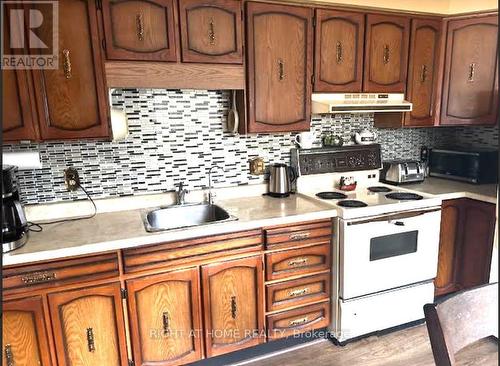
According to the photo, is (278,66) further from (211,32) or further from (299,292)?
(299,292)

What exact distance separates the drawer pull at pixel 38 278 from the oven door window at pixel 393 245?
1668 mm

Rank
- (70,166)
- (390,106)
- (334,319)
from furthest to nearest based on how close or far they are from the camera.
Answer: (390,106)
(334,319)
(70,166)

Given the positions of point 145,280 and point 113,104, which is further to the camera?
point 113,104

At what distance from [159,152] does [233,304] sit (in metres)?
1.00

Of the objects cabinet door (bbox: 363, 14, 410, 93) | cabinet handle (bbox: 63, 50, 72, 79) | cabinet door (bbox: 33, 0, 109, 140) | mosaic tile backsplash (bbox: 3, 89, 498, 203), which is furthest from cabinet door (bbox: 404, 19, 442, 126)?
cabinet handle (bbox: 63, 50, 72, 79)

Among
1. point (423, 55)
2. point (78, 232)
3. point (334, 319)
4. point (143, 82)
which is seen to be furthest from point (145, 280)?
point (423, 55)

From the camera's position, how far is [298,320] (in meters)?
2.11

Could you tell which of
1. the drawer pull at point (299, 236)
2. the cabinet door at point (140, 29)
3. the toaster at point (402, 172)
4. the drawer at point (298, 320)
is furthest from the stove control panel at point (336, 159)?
the cabinet door at point (140, 29)

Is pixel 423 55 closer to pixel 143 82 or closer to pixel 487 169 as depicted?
pixel 487 169

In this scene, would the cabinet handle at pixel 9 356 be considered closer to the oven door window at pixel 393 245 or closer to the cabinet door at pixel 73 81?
the cabinet door at pixel 73 81

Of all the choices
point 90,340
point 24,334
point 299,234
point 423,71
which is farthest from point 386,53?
point 24,334

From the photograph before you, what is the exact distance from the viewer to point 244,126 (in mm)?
2131

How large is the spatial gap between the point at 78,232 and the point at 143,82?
824 millimetres

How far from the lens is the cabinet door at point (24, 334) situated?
1519 mm
